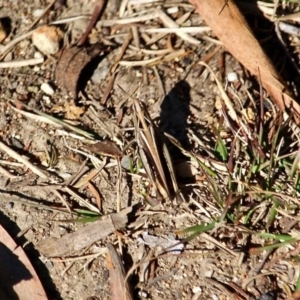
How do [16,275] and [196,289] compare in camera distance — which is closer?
[196,289]

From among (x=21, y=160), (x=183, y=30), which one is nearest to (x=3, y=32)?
(x=21, y=160)

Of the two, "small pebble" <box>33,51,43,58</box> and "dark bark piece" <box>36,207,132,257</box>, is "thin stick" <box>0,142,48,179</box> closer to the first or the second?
"dark bark piece" <box>36,207,132,257</box>

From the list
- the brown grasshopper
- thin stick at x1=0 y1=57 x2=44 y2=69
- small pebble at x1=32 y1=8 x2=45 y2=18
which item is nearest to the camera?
the brown grasshopper

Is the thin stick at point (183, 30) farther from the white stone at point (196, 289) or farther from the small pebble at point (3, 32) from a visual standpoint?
the white stone at point (196, 289)

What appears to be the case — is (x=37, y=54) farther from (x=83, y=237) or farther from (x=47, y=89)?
(x=83, y=237)

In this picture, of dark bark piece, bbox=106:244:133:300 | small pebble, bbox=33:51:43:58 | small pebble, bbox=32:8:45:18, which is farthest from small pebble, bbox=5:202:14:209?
small pebble, bbox=32:8:45:18

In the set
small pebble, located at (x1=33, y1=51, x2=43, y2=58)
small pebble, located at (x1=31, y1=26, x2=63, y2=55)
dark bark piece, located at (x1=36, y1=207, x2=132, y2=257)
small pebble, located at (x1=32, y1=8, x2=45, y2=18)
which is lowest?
dark bark piece, located at (x1=36, y1=207, x2=132, y2=257)
